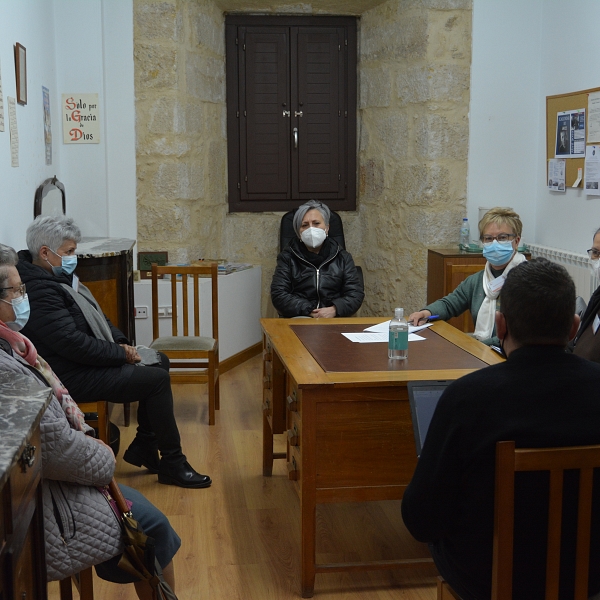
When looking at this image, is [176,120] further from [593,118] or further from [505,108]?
[593,118]

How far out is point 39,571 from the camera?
5.33ft

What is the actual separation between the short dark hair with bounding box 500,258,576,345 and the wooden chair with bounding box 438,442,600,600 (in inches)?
8.6

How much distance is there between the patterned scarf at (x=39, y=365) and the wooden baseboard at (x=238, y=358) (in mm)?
3188

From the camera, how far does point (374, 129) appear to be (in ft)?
18.6

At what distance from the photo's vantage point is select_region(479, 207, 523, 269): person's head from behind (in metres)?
3.56

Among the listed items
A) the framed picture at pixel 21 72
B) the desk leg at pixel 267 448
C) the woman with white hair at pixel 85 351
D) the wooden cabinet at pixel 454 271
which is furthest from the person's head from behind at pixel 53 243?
the wooden cabinet at pixel 454 271

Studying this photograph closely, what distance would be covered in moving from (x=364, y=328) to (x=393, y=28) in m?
2.80

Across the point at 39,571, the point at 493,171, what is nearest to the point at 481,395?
the point at 39,571

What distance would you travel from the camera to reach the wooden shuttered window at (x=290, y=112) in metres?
5.64

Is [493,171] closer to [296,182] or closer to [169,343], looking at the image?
[296,182]

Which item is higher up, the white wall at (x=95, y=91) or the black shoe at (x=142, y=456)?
the white wall at (x=95, y=91)

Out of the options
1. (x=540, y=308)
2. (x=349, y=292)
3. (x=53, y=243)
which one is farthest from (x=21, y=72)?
(x=540, y=308)

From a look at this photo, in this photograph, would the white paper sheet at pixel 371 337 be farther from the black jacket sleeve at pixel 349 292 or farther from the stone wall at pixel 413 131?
the stone wall at pixel 413 131

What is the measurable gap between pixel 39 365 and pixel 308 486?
0.93 meters
